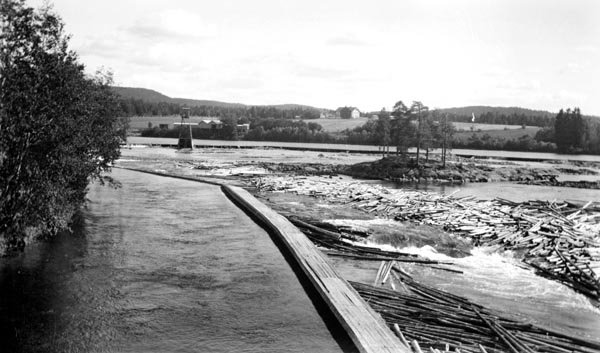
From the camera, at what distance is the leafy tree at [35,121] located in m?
17.7

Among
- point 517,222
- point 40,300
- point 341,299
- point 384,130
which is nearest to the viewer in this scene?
point 341,299

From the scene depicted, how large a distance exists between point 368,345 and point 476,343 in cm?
295

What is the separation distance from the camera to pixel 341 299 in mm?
15117

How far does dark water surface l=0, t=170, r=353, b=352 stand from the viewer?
42.9ft

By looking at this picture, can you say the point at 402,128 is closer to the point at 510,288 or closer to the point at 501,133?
the point at 510,288

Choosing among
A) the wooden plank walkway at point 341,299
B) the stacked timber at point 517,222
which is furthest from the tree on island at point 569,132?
the wooden plank walkway at point 341,299

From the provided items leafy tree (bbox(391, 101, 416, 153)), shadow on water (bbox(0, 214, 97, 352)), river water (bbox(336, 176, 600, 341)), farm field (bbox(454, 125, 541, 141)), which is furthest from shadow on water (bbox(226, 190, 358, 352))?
farm field (bbox(454, 125, 541, 141))

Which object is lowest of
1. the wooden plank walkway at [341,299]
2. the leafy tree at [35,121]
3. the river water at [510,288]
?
the river water at [510,288]

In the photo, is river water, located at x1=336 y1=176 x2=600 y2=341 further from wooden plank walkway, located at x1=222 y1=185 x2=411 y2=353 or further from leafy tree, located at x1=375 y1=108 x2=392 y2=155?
leafy tree, located at x1=375 y1=108 x2=392 y2=155

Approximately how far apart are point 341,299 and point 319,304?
94 centimetres

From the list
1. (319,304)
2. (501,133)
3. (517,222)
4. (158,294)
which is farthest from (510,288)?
(501,133)

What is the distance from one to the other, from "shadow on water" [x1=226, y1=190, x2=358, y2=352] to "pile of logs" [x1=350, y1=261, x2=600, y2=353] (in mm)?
1355

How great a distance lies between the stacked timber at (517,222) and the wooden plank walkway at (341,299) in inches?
385

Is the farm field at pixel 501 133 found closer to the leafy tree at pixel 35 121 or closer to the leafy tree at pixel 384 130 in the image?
the leafy tree at pixel 384 130
